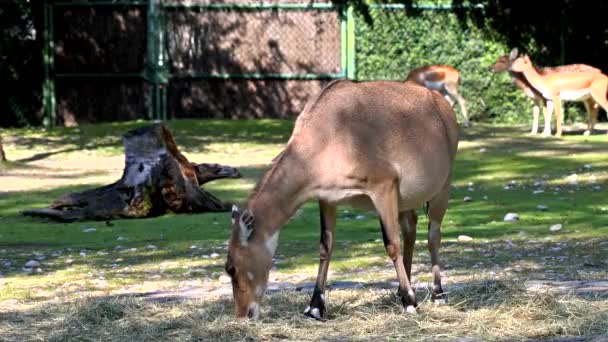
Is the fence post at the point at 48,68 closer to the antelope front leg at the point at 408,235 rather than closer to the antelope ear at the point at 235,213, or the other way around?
the antelope front leg at the point at 408,235

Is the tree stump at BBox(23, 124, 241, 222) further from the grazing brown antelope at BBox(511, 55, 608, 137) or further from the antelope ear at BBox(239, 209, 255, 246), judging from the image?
the grazing brown antelope at BBox(511, 55, 608, 137)

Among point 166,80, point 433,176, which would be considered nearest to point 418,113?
point 433,176

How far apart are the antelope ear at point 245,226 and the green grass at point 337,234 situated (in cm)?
54

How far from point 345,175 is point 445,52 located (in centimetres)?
1922

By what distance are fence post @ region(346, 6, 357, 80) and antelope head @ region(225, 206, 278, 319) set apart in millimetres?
19064

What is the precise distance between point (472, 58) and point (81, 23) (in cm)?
839

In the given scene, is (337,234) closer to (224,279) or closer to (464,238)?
(464,238)

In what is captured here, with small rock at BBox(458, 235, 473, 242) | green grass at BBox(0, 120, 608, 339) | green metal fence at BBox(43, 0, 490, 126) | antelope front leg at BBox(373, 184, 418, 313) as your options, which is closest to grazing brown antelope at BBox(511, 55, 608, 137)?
green grass at BBox(0, 120, 608, 339)

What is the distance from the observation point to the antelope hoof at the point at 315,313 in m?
8.23

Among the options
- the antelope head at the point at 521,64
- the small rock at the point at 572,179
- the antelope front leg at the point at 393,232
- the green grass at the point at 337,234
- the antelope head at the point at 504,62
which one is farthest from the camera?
the antelope head at the point at 504,62

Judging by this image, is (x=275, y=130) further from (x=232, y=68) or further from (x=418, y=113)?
(x=418, y=113)

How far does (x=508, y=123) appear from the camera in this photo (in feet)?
88.2

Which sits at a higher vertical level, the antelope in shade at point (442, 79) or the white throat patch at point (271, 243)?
the white throat patch at point (271, 243)

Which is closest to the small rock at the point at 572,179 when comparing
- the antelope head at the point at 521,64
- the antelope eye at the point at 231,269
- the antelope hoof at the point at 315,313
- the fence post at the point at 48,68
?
the antelope head at the point at 521,64
